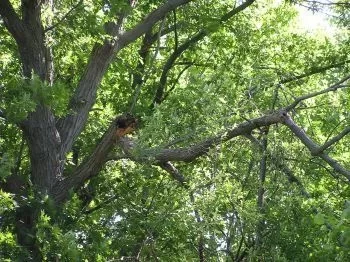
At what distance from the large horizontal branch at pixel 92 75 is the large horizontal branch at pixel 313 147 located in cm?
272

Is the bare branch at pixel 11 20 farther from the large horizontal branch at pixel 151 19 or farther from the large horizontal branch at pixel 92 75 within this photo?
the large horizontal branch at pixel 151 19

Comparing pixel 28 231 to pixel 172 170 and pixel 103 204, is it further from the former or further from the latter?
pixel 172 170

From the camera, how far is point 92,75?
26.6 ft

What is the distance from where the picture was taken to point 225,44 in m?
10.8

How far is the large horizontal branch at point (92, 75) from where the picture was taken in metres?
7.98

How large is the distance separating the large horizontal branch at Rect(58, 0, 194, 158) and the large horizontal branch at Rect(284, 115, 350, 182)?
272cm

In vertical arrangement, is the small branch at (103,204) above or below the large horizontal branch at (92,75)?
below

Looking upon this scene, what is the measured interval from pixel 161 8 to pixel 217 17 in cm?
142

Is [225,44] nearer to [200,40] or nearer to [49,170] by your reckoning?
[200,40]

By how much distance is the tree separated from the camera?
593 cm

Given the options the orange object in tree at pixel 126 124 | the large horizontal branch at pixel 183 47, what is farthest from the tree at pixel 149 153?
the large horizontal branch at pixel 183 47

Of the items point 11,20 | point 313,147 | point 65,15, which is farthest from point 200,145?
point 11,20

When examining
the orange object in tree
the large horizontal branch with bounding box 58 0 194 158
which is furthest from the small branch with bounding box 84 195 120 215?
the orange object in tree

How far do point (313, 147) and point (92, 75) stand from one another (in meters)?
3.45
